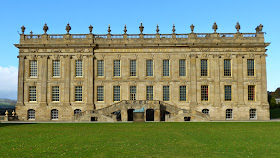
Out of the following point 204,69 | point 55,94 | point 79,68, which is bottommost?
point 55,94

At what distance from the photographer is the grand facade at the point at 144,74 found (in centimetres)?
5150

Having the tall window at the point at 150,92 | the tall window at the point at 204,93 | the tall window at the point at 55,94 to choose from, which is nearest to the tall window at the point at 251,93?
the tall window at the point at 204,93

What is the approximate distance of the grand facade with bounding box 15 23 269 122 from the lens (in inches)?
2028

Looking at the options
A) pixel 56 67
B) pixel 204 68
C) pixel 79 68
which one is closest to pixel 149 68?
pixel 204 68

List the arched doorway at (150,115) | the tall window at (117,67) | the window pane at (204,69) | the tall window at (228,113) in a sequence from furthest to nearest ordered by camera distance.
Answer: the tall window at (117,67) < the window pane at (204,69) < the tall window at (228,113) < the arched doorway at (150,115)

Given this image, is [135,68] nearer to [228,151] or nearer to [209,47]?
[209,47]

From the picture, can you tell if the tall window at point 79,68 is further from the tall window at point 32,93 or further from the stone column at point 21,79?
the stone column at point 21,79

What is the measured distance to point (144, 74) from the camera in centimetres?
5203

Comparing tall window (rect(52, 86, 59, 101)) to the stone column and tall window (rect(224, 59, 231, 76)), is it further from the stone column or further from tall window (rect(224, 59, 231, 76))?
tall window (rect(224, 59, 231, 76))

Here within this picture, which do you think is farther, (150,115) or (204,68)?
(204,68)

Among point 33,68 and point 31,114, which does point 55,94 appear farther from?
point 33,68

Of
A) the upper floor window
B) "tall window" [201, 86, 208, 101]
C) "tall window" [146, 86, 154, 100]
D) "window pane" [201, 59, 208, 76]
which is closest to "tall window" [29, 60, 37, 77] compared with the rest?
the upper floor window

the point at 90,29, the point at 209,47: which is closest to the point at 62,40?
the point at 90,29

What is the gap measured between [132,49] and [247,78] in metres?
19.5
